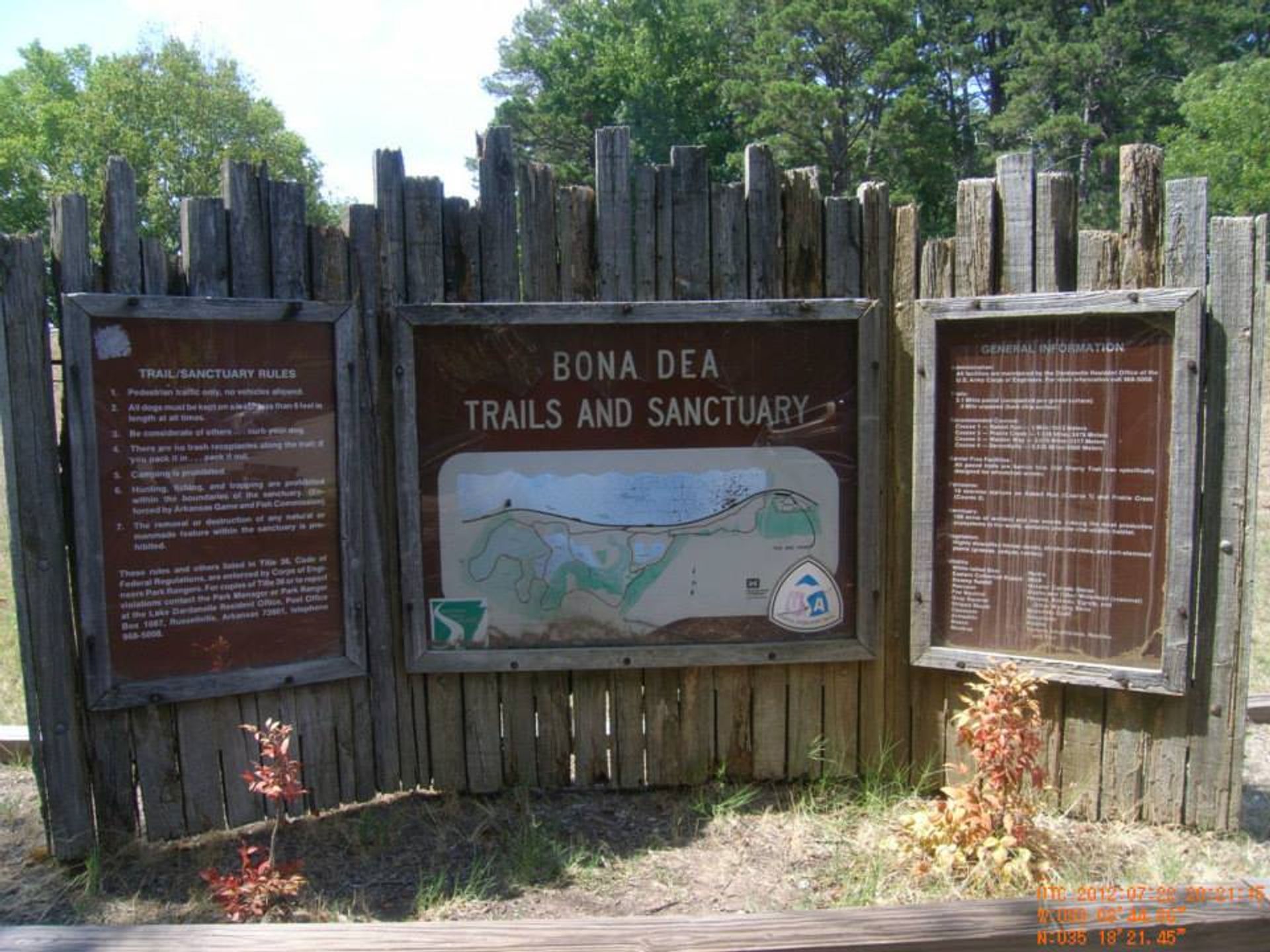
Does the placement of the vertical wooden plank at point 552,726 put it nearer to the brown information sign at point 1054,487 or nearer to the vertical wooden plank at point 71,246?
the brown information sign at point 1054,487

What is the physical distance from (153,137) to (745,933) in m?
38.9

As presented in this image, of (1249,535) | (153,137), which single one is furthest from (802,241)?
(153,137)

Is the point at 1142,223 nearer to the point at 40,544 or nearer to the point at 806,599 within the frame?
the point at 806,599

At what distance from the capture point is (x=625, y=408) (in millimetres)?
3969

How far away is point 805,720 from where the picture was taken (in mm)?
4184

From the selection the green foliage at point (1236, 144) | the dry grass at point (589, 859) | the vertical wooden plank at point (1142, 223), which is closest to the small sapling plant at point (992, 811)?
the dry grass at point (589, 859)

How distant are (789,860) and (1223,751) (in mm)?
1639

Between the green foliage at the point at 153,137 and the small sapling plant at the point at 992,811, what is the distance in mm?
31743

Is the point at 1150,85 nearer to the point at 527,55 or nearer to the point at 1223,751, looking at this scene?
the point at 527,55

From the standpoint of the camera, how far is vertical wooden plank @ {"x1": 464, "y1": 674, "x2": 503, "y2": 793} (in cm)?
410

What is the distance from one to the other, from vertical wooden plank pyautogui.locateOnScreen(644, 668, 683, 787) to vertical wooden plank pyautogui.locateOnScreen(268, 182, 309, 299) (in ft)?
6.70

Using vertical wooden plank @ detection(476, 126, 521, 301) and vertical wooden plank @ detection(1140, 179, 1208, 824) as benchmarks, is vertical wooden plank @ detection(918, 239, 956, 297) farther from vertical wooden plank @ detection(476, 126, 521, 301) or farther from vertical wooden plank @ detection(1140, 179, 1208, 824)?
vertical wooden plank @ detection(476, 126, 521, 301)

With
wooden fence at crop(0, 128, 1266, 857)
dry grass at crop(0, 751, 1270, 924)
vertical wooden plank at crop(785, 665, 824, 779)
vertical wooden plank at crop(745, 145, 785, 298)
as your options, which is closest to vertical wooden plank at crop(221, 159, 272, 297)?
wooden fence at crop(0, 128, 1266, 857)

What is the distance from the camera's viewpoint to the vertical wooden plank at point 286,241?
377cm
